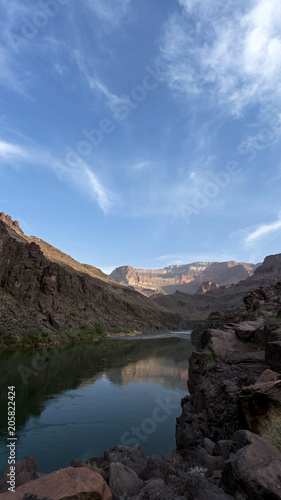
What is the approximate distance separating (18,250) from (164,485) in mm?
48910

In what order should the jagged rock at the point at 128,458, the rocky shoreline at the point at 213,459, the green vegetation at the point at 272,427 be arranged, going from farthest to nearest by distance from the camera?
the jagged rock at the point at 128,458 → the green vegetation at the point at 272,427 → the rocky shoreline at the point at 213,459

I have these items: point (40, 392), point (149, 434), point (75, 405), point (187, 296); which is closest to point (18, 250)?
point (40, 392)

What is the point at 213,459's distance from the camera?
232 inches

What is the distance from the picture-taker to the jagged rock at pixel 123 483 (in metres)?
4.88

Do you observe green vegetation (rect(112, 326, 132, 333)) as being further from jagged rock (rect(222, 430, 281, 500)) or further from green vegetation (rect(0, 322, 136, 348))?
jagged rock (rect(222, 430, 281, 500))

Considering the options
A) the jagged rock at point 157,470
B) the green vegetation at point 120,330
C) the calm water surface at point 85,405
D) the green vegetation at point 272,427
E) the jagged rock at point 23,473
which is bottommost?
the calm water surface at point 85,405

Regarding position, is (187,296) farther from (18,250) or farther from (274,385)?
(274,385)

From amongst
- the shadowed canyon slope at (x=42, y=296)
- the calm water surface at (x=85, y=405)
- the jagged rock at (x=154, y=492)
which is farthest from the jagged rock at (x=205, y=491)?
the shadowed canyon slope at (x=42, y=296)

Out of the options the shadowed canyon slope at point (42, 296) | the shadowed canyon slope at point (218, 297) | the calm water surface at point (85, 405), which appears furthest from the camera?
the shadowed canyon slope at point (218, 297)

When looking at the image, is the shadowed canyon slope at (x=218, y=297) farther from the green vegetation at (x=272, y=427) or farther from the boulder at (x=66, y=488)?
the boulder at (x=66, y=488)

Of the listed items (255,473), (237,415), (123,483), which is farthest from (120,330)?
(255,473)

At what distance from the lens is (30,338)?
33062 millimetres

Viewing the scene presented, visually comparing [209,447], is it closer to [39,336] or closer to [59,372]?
[59,372]

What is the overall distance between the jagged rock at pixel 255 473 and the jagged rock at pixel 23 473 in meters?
4.31
